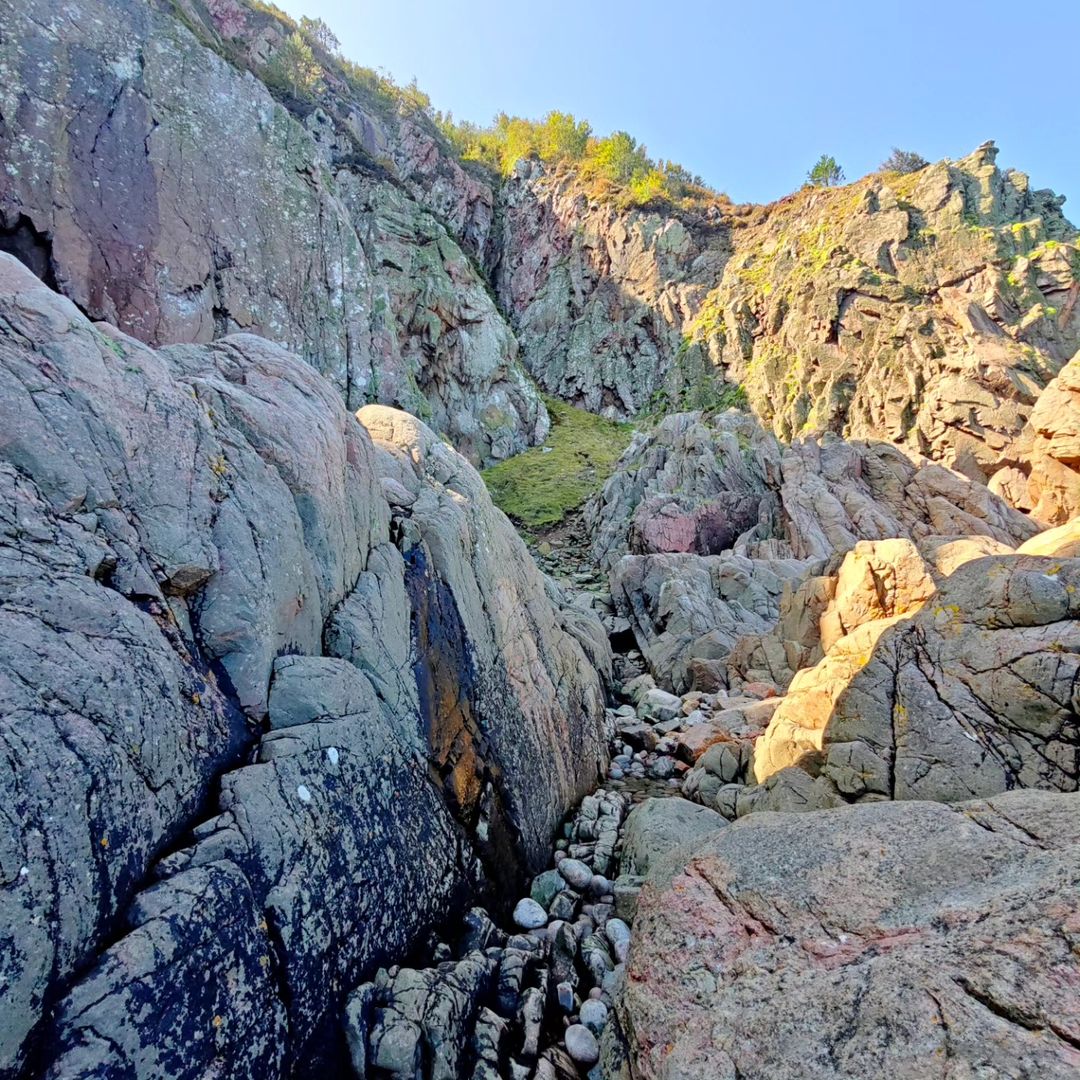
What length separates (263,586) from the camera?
597 cm

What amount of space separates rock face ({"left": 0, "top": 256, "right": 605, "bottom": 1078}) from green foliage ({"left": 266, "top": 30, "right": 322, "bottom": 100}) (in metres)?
72.1

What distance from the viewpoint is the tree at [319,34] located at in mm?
83750

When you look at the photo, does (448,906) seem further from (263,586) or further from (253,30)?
(253,30)

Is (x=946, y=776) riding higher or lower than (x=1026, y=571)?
lower

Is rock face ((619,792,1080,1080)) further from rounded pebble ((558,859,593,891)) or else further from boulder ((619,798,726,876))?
rounded pebble ((558,859,593,891))

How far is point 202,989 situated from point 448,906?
324 cm

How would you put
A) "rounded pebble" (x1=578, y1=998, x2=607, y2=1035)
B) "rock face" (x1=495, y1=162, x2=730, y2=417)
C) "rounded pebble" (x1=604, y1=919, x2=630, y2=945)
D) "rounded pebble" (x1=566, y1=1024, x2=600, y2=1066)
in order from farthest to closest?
"rock face" (x1=495, y1=162, x2=730, y2=417) < "rounded pebble" (x1=604, y1=919, x2=630, y2=945) < "rounded pebble" (x1=578, y1=998, x2=607, y2=1035) < "rounded pebble" (x1=566, y1=1024, x2=600, y2=1066)

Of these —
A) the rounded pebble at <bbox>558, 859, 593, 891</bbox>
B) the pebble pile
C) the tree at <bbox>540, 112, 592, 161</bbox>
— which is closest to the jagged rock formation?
the rounded pebble at <bbox>558, 859, 593, 891</bbox>

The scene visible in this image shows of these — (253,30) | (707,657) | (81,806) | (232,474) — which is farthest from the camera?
(253,30)

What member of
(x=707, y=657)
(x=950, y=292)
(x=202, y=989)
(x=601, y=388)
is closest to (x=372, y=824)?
(x=202, y=989)

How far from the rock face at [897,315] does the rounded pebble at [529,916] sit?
39922mm

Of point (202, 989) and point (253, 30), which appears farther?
point (253, 30)

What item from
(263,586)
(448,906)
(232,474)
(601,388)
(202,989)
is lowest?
(448,906)

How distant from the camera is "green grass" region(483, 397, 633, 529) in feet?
149
